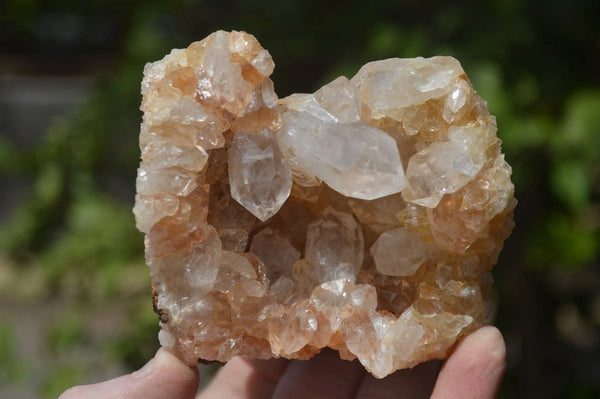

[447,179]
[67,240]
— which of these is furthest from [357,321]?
[67,240]

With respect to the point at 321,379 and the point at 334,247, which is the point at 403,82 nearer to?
the point at 334,247

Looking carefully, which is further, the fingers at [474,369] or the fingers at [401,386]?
the fingers at [401,386]

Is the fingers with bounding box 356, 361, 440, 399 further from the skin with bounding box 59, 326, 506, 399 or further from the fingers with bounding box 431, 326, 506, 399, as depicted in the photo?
the fingers with bounding box 431, 326, 506, 399

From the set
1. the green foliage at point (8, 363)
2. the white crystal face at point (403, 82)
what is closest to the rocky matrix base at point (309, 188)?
the white crystal face at point (403, 82)

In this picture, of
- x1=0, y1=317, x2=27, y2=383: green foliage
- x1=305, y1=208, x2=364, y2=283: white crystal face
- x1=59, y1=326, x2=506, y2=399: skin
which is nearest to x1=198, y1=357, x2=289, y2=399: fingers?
x1=59, y1=326, x2=506, y2=399: skin

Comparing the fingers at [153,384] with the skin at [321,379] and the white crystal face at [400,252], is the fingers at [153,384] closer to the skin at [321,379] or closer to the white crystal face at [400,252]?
the skin at [321,379]

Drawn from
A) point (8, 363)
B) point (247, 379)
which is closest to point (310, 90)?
point (247, 379)
